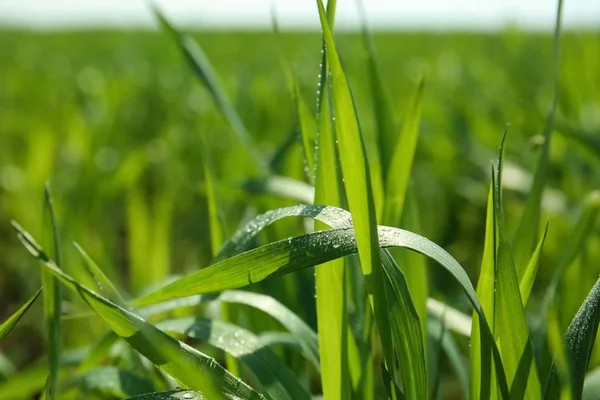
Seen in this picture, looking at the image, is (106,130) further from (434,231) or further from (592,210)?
(592,210)

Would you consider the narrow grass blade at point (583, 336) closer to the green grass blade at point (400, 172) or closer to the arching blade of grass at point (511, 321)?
the arching blade of grass at point (511, 321)

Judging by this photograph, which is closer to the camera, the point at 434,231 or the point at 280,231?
the point at 280,231

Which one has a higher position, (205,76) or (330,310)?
(205,76)

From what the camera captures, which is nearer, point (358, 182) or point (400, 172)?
point (358, 182)

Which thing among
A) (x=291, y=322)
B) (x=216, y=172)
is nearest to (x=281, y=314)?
(x=291, y=322)

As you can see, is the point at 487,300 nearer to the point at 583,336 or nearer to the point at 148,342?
the point at 583,336

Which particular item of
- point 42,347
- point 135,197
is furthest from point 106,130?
point 42,347

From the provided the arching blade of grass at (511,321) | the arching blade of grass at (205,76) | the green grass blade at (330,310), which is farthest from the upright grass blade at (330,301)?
the arching blade of grass at (205,76)

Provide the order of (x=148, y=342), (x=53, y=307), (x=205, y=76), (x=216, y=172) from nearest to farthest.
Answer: (x=148, y=342) → (x=53, y=307) → (x=205, y=76) → (x=216, y=172)
